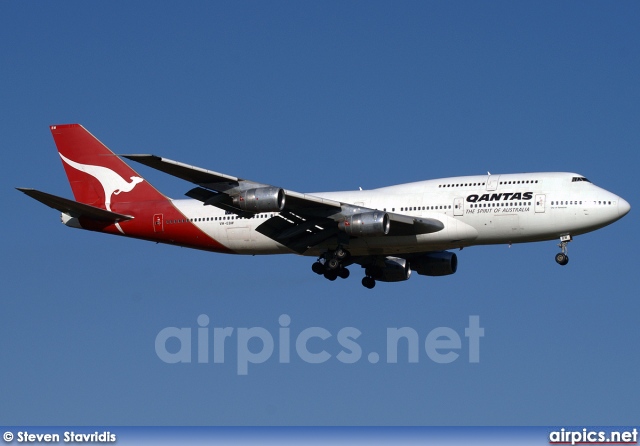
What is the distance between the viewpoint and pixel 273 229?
61531mm

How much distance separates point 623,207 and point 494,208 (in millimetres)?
5821

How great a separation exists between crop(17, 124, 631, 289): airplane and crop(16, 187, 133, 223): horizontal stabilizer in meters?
0.07

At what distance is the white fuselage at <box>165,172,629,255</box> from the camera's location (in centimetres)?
5750

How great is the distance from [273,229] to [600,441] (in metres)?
20.8

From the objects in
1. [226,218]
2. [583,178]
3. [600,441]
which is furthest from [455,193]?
[600,441]

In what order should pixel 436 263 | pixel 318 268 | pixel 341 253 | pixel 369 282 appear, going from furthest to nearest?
pixel 369 282 < pixel 436 263 < pixel 318 268 < pixel 341 253

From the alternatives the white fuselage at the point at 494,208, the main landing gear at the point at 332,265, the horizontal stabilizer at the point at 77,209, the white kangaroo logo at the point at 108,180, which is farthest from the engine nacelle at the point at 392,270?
the white kangaroo logo at the point at 108,180

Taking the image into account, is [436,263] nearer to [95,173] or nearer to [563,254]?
[563,254]

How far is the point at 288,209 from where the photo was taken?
59.7m

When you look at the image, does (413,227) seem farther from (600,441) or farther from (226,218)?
(600,441)

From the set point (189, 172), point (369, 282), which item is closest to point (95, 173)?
point (189, 172)

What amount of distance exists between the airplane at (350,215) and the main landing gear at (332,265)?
6cm

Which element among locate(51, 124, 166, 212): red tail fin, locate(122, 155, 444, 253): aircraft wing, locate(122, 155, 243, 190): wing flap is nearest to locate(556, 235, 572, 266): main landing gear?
locate(122, 155, 444, 253): aircraft wing

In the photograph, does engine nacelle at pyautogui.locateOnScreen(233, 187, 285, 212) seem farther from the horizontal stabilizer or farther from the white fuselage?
the horizontal stabilizer
